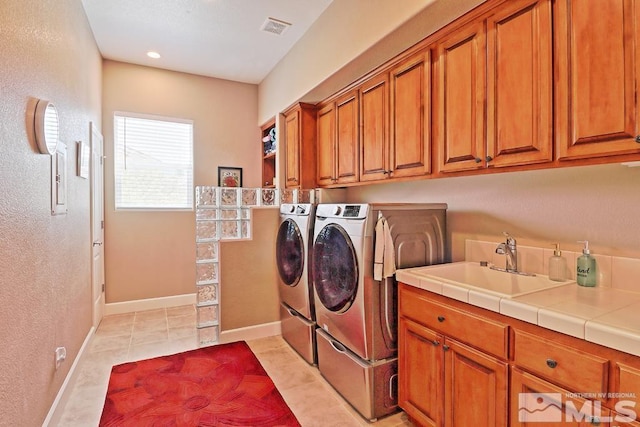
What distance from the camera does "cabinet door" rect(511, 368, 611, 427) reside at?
1073mm

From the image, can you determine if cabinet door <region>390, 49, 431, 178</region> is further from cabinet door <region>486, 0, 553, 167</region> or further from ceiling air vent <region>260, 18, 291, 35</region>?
ceiling air vent <region>260, 18, 291, 35</region>

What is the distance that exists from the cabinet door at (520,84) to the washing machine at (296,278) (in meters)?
1.48

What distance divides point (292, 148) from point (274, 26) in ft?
3.89

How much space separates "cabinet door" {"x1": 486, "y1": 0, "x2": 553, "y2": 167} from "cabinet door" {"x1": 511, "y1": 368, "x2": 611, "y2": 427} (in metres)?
0.92

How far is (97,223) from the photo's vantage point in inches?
139

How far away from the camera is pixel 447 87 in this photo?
189cm

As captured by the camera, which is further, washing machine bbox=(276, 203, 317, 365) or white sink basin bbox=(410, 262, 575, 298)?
washing machine bbox=(276, 203, 317, 365)

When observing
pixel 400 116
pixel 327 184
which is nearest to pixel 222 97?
pixel 327 184

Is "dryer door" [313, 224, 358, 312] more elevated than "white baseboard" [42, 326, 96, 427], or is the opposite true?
"dryer door" [313, 224, 358, 312]

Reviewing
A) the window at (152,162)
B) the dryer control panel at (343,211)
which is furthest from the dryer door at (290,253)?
the window at (152,162)

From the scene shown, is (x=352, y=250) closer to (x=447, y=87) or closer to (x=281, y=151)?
(x=447, y=87)

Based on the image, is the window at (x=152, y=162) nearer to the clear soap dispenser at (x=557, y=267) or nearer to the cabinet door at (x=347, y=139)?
the cabinet door at (x=347, y=139)

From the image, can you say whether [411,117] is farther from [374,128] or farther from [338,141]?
[338,141]

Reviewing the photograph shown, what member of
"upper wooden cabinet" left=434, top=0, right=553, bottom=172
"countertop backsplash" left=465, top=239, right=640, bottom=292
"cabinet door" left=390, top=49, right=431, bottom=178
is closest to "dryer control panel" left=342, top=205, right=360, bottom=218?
"cabinet door" left=390, top=49, right=431, bottom=178
